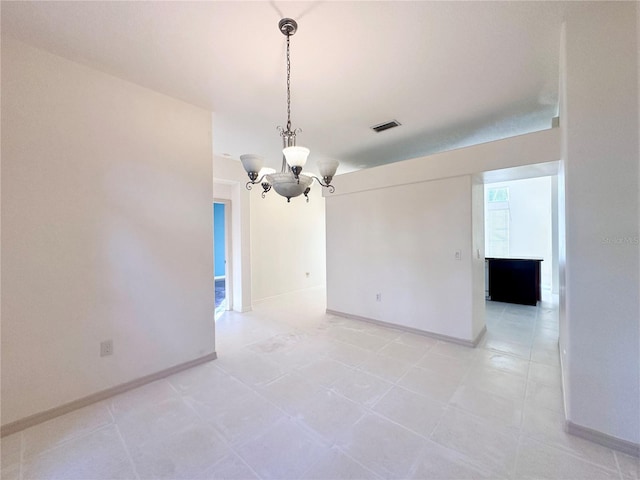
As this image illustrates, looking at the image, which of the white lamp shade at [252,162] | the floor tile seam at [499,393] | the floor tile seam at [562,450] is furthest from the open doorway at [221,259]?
the floor tile seam at [562,450]

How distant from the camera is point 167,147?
2.65 m

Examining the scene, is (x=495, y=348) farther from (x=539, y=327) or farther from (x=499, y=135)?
(x=499, y=135)

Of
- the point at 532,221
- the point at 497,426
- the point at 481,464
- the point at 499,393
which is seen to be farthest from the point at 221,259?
the point at 532,221

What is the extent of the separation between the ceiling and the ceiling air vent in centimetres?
17

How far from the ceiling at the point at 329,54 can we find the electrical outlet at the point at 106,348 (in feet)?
7.67

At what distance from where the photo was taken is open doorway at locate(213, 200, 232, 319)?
5055 mm

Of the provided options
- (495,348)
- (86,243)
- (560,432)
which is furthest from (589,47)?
(86,243)

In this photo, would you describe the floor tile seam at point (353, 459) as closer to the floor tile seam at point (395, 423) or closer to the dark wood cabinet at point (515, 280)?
the floor tile seam at point (395, 423)

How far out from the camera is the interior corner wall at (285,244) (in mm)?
5621

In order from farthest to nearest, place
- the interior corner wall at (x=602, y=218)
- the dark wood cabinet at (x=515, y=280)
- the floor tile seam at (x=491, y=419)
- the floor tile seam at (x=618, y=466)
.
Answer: the dark wood cabinet at (x=515, y=280), the floor tile seam at (x=491, y=419), the interior corner wall at (x=602, y=218), the floor tile seam at (x=618, y=466)

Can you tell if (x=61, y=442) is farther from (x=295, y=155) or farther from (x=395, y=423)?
→ (x=295, y=155)

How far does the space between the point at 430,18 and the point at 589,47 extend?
104 centimetres

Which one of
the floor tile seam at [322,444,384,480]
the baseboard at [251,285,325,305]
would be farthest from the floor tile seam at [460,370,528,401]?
the baseboard at [251,285,325,305]

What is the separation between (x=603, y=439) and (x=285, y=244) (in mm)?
5371
